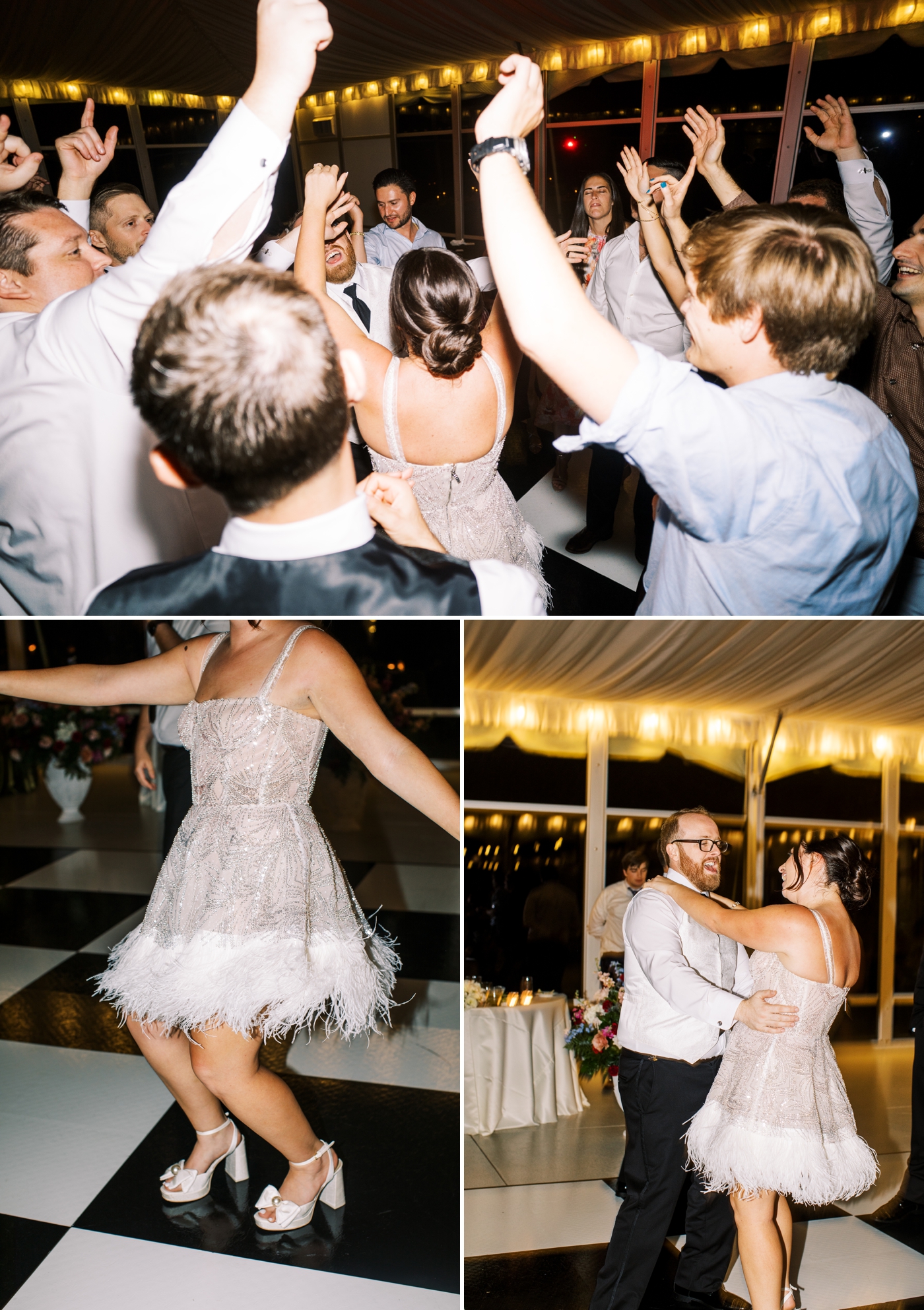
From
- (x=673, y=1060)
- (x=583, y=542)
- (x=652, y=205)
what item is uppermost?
(x=652, y=205)

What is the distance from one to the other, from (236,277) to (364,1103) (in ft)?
5.53

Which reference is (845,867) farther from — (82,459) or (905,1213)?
(82,459)

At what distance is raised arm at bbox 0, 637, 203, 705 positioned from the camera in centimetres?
120

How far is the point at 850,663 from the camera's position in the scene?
108cm

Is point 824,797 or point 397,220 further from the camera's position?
point 397,220

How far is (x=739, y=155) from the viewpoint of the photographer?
193 centimetres

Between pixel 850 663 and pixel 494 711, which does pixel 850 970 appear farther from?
pixel 494 711

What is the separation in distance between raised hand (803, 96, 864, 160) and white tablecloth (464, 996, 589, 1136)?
1394mm

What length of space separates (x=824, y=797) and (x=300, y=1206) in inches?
45.0

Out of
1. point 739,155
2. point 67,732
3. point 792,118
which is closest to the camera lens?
point 792,118

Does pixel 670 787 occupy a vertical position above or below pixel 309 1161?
above

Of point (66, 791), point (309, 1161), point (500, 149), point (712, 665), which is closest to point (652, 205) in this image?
point (500, 149)


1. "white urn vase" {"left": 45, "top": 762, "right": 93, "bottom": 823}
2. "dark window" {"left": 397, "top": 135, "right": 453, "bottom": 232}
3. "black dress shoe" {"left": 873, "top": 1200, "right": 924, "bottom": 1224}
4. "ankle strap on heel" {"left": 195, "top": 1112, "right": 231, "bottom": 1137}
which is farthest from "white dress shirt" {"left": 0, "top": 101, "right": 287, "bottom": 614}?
"white urn vase" {"left": 45, "top": 762, "right": 93, "bottom": 823}

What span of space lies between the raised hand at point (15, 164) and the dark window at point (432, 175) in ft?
1.75
